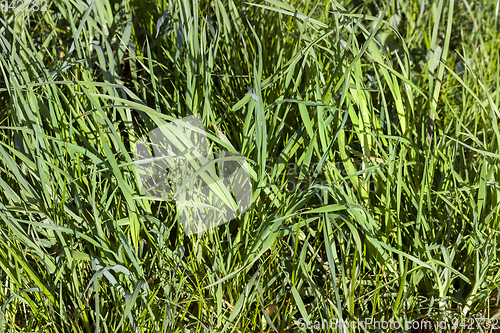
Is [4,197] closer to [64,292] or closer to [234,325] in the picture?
[64,292]

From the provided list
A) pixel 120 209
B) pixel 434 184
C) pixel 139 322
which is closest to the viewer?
pixel 139 322

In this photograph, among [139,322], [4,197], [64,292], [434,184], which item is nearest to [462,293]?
[434,184]

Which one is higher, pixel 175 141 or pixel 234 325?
pixel 175 141

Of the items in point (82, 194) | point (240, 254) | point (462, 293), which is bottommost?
point (462, 293)

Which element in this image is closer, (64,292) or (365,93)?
(64,292)

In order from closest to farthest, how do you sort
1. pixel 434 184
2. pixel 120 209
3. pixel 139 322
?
pixel 139 322 → pixel 120 209 → pixel 434 184

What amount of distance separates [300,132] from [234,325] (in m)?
0.44

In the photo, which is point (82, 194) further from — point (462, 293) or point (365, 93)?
point (462, 293)

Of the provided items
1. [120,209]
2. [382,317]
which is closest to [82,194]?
[120,209]

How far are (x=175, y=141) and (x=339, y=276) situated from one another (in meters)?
0.46

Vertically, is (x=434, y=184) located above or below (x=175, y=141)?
below

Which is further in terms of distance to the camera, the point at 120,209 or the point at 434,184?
the point at 434,184

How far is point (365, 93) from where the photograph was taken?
876 mm

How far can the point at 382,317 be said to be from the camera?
28.8 inches
